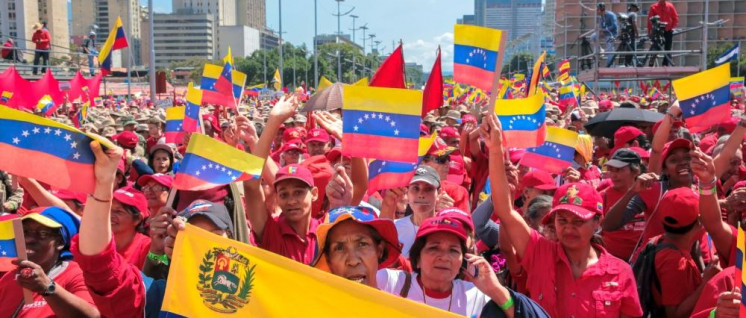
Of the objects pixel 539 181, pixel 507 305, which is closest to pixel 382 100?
pixel 539 181

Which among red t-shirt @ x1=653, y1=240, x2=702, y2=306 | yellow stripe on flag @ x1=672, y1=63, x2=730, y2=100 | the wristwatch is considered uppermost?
yellow stripe on flag @ x1=672, y1=63, x2=730, y2=100

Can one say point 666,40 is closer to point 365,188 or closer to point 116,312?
point 365,188

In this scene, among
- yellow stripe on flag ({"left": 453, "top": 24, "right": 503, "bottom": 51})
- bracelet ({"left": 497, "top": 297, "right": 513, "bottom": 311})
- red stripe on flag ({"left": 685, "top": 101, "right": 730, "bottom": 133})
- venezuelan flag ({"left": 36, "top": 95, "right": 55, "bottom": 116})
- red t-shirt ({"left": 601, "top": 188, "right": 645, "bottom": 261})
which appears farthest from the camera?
venezuelan flag ({"left": 36, "top": 95, "right": 55, "bottom": 116})

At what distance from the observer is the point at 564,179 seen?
23.7ft

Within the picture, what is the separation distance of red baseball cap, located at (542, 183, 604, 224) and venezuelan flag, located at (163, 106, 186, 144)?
20.0 ft

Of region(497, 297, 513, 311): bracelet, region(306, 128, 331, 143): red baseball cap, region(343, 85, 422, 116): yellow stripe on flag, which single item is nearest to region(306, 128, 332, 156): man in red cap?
region(306, 128, 331, 143): red baseball cap

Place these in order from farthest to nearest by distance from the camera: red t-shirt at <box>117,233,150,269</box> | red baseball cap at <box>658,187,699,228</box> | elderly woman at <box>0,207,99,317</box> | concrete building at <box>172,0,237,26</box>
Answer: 1. concrete building at <box>172,0,237,26</box>
2. red baseball cap at <box>658,187,699,228</box>
3. red t-shirt at <box>117,233,150,269</box>
4. elderly woman at <box>0,207,99,317</box>

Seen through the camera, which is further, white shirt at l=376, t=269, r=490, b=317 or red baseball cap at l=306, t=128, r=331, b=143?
red baseball cap at l=306, t=128, r=331, b=143

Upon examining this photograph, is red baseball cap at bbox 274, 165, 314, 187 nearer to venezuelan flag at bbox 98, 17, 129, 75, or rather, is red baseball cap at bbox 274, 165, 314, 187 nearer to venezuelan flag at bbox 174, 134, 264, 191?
venezuelan flag at bbox 174, 134, 264, 191

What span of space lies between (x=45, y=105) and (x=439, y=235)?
13826 mm

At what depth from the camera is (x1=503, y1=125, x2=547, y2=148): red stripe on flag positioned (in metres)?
6.12

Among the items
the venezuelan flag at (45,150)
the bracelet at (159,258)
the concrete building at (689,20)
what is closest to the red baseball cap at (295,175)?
the bracelet at (159,258)

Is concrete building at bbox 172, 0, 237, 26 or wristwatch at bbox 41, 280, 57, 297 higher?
concrete building at bbox 172, 0, 237, 26

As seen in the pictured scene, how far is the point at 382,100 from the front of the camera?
5.52m
